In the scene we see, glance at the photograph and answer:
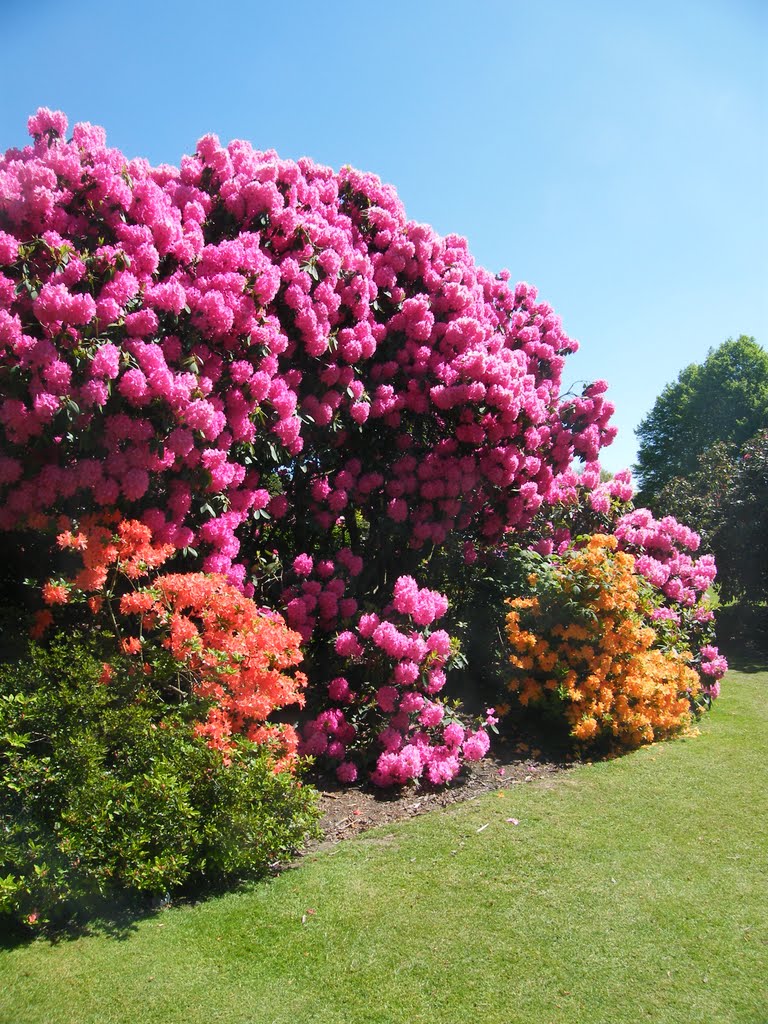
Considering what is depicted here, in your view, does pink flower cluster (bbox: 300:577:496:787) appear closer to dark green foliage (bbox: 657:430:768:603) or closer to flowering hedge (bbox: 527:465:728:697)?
flowering hedge (bbox: 527:465:728:697)

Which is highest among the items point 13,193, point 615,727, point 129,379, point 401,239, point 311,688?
point 401,239

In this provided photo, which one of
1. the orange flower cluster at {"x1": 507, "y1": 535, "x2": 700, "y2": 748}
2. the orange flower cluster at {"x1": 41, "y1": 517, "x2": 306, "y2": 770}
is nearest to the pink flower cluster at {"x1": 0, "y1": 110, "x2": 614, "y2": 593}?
the orange flower cluster at {"x1": 41, "y1": 517, "x2": 306, "y2": 770}

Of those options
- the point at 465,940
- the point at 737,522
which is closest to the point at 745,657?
the point at 737,522

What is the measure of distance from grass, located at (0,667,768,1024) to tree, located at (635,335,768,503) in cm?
2860

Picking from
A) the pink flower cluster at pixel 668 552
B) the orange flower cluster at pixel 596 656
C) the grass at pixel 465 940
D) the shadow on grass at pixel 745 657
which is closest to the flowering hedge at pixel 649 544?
the pink flower cluster at pixel 668 552

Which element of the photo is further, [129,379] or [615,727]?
[615,727]

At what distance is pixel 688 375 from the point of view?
35.4 m

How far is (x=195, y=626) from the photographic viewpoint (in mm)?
4180

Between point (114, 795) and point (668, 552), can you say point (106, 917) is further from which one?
point (668, 552)

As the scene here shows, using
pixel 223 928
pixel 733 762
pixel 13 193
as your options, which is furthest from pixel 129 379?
pixel 733 762

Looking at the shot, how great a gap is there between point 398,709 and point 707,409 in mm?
32269

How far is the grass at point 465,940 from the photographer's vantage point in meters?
2.89

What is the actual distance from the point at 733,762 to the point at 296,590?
3861 millimetres

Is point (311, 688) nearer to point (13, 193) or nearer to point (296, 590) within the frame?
point (296, 590)
